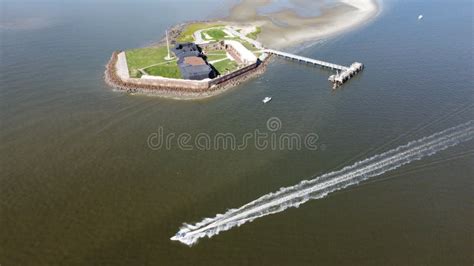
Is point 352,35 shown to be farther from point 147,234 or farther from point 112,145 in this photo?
Result: point 147,234

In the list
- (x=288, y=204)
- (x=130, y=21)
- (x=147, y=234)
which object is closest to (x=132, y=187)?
(x=147, y=234)

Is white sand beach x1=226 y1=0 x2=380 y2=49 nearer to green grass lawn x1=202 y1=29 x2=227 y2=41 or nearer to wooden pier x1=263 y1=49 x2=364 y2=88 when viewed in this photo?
wooden pier x1=263 y1=49 x2=364 y2=88

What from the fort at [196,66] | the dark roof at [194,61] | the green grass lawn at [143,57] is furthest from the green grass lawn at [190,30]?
the dark roof at [194,61]

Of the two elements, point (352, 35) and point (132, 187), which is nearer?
point (132, 187)

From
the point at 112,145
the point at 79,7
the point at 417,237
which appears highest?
the point at 79,7

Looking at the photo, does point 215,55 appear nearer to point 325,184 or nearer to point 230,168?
point 230,168

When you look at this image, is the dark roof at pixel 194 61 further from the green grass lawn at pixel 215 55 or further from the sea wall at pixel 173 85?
the sea wall at pixel 173 85
